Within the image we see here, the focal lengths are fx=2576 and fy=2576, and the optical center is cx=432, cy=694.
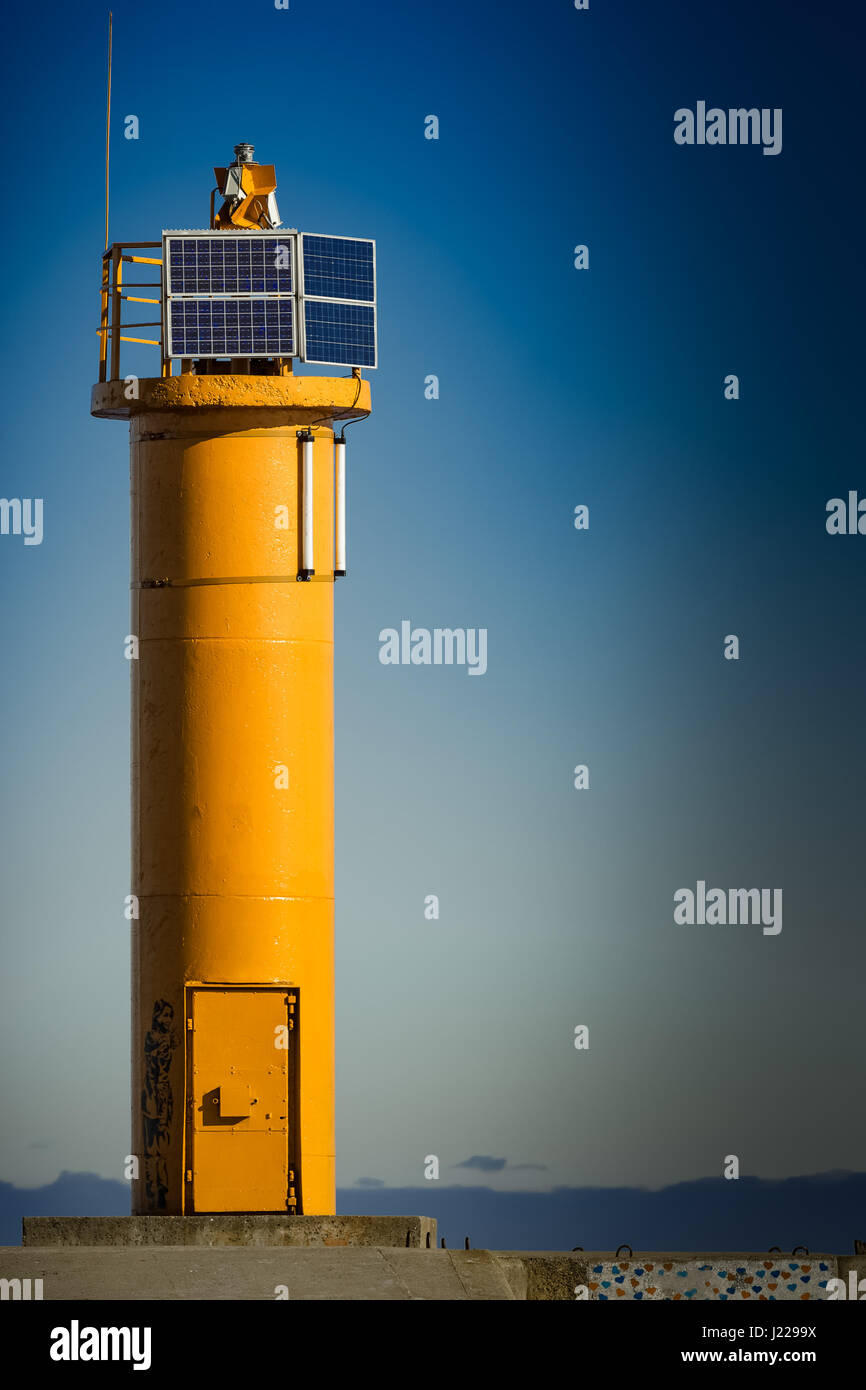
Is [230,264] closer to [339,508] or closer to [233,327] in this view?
[233,327]

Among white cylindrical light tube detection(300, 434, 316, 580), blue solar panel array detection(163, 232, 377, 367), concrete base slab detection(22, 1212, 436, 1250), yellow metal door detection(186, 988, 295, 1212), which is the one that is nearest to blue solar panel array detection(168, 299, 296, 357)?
blue solar panel array detection(163, 232, 377, 367)

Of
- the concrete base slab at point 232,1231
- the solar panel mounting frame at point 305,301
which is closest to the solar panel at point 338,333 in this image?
the solar panel mounting frame at point 305,301

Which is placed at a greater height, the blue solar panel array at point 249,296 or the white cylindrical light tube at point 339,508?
the blue solar panel array at point 249,296

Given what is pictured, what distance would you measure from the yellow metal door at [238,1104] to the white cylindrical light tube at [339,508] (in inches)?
200

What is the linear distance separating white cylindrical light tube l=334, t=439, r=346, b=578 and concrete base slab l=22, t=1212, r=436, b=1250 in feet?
24.8

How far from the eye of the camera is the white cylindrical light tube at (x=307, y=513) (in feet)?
97.8

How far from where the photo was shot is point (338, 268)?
30312 millimetres

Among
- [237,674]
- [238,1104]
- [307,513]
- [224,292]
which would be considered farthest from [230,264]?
[238,1104]

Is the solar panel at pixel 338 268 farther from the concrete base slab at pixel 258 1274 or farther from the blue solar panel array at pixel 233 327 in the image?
the concrete base slab at pixel 258 1274

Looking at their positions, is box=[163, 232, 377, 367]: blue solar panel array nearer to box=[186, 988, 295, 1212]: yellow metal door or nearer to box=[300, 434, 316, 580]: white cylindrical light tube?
box=[300, 434, 316, 580]: white cylindrical light tube

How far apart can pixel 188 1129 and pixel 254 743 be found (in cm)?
444

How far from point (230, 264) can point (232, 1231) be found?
11011 millimetres
